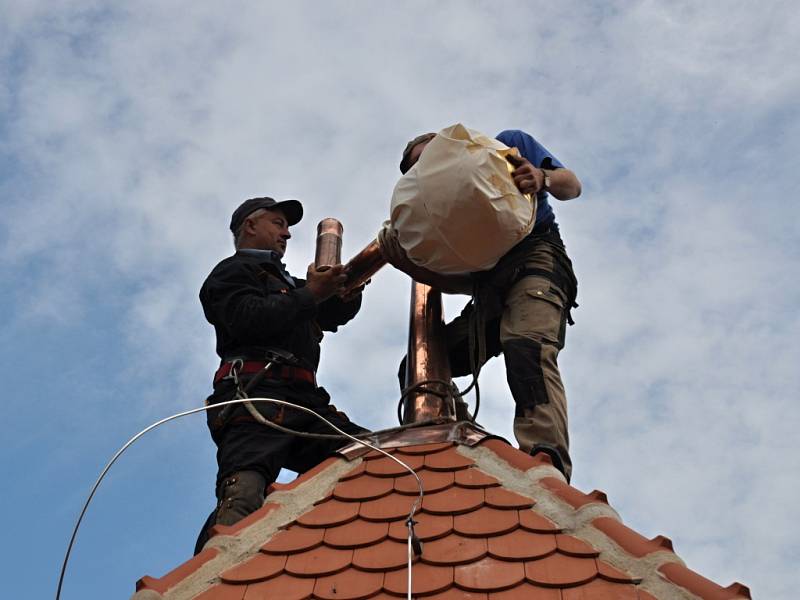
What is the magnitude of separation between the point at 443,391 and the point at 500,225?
0.77m

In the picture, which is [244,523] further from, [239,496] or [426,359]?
[426,359]

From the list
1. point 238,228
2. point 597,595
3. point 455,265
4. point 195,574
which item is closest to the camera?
point 597,595

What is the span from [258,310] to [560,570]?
231 cm

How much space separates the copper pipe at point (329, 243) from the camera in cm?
611

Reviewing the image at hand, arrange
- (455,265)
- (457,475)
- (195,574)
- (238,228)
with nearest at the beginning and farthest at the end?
1. (195,574)
2. (457,475)
3. (455,265)
4. (238,228)

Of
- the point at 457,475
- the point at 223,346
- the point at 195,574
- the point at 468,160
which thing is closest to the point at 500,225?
the point at 468,160

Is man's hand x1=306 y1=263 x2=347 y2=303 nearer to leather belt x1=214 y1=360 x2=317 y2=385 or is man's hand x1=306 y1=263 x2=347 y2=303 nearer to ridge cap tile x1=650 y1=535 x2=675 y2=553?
leather belt x1=214 y1=360 x2=317 y2=385

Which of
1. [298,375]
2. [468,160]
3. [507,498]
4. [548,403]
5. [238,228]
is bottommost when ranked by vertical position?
[507,498]

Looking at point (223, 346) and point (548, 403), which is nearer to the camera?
point (548, 403)

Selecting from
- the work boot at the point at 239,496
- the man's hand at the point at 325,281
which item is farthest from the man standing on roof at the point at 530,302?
the work boot at the point at 239,496

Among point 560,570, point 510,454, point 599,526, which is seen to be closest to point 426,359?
point 510,454

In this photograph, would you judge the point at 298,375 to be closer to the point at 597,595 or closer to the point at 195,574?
the point at 195,574

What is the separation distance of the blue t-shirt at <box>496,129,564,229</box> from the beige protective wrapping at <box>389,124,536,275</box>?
1.36ft

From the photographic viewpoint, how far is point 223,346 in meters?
5.63
